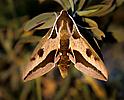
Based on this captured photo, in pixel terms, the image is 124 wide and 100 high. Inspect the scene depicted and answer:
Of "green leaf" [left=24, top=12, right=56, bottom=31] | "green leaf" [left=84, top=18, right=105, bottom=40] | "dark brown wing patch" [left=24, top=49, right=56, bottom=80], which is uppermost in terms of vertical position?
"green leaf" [left=24, top=12, right=56, bottom=31]

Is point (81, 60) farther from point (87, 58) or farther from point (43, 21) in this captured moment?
point (43, 21)

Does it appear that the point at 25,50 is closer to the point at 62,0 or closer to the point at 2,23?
the point at 2,23

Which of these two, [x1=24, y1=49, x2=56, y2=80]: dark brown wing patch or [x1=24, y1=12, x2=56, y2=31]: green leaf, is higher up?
[x1=24, y1=12, x2=56, y2=31]: green leaf

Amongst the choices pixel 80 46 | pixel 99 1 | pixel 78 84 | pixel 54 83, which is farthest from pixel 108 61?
pixel 80 46

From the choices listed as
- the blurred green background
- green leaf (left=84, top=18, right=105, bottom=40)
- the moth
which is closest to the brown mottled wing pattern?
the moth

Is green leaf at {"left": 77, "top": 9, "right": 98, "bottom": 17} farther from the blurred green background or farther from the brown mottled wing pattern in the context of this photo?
the blurred green background

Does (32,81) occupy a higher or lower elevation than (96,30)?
lower

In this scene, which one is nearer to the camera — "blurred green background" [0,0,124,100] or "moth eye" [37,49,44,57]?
"moth eye" [37,49,44,57]

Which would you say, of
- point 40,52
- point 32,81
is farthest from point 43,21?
point 32,81
